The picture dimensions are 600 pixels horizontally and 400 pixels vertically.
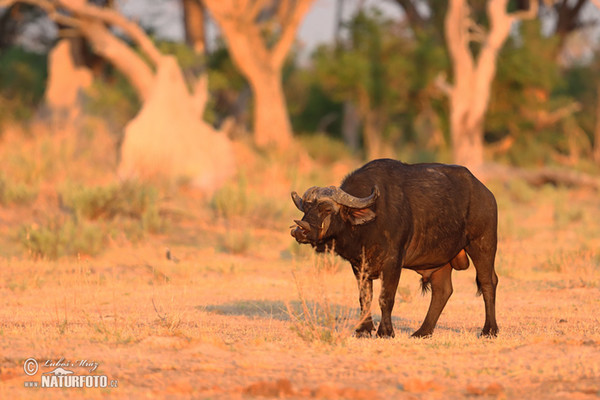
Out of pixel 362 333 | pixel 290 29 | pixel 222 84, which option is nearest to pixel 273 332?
pixel 362 333

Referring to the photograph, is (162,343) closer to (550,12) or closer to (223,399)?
(223,399)

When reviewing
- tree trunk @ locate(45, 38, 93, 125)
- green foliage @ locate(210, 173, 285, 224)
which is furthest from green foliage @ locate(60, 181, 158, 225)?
tree trunk @ locate(45, 38, 93, 125)

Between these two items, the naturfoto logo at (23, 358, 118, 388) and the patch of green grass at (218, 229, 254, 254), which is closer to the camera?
the naturfoto logo at (23, 358, 118, 388)

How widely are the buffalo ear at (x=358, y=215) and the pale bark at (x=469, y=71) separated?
1668 cm

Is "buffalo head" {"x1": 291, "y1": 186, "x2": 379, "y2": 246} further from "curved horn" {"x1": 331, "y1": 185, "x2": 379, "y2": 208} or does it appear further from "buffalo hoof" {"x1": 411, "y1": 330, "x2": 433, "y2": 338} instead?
"buffalo hoof" {"x1": 411, "y1": 330, "x2": 433, "y2": 338}

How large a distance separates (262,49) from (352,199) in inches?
741

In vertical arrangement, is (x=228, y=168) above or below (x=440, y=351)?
above

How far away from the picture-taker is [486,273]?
27.3 feet

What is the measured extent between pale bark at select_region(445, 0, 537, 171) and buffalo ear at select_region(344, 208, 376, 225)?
16676 millimetres

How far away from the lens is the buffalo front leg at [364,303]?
760 centimetres

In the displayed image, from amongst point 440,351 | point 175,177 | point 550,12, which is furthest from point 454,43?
point 440,351

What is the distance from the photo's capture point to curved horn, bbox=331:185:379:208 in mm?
7336

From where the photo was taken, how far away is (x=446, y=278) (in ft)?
27.7

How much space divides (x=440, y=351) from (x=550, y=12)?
92.7 feet
